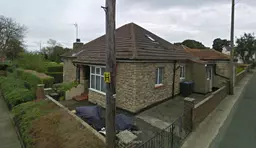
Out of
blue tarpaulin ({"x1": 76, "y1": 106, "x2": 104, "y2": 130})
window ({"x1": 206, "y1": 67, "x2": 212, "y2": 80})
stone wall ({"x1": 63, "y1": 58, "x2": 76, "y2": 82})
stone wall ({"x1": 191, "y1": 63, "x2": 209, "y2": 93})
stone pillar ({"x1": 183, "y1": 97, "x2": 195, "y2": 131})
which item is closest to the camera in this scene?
blue tarpaulin ({"x1": 76, "y1": 106, "x2": 104, "y2": 130})

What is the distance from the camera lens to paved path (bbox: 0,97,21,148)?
6445mm

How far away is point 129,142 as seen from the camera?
5379 mm

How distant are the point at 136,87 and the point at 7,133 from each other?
615 centimetres

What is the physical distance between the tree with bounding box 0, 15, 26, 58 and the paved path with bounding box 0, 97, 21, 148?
30.6 metres

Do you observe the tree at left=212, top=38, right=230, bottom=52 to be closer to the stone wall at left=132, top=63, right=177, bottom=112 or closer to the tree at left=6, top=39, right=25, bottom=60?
the tree at left=6, top=39, right=25, bottom=60

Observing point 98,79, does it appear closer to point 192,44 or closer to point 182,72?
point 182,72

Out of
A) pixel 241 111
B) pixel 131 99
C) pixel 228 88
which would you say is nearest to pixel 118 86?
pixel 131 99

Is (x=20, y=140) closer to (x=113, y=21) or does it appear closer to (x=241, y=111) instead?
(x=113, y=21)

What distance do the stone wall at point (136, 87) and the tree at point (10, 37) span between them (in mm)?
33153

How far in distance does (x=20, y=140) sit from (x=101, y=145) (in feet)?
14.0

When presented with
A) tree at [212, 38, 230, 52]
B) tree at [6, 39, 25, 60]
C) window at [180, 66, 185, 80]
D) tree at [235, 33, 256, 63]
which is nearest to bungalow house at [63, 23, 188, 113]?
window at [180, 66, 185, 80]

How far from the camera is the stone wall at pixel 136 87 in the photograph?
29.2 ft

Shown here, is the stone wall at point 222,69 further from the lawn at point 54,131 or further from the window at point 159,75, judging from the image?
the lawn at point 54,131

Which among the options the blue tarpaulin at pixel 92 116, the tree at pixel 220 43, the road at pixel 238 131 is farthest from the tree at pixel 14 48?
the tree at pixel 220 43
